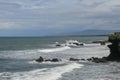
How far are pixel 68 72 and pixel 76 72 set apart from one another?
0.92 metres

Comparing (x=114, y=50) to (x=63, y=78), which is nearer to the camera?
(x=63, y=78)

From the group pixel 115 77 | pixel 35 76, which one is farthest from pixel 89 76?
pixel 35 76

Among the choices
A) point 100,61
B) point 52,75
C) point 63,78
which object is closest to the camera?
point 63,78

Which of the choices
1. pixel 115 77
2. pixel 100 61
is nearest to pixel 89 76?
pixel 115 77

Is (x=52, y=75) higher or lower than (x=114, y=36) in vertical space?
lower

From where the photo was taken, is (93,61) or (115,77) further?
(93,61)

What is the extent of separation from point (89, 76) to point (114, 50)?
55.7 feet

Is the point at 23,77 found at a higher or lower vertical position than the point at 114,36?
lower

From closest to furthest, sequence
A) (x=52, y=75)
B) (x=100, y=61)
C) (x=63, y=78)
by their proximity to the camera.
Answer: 1. (x=63, y=78)
2. (x=52, y=75)
3. (x=100, y=61)

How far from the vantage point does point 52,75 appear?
124ft

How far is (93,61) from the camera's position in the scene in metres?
53.1

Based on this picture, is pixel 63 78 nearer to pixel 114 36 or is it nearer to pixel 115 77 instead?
pixel 115 77

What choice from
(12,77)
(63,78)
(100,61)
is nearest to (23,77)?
(12,77)

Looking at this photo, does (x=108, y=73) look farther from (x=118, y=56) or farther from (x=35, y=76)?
(x=118, y=56)
